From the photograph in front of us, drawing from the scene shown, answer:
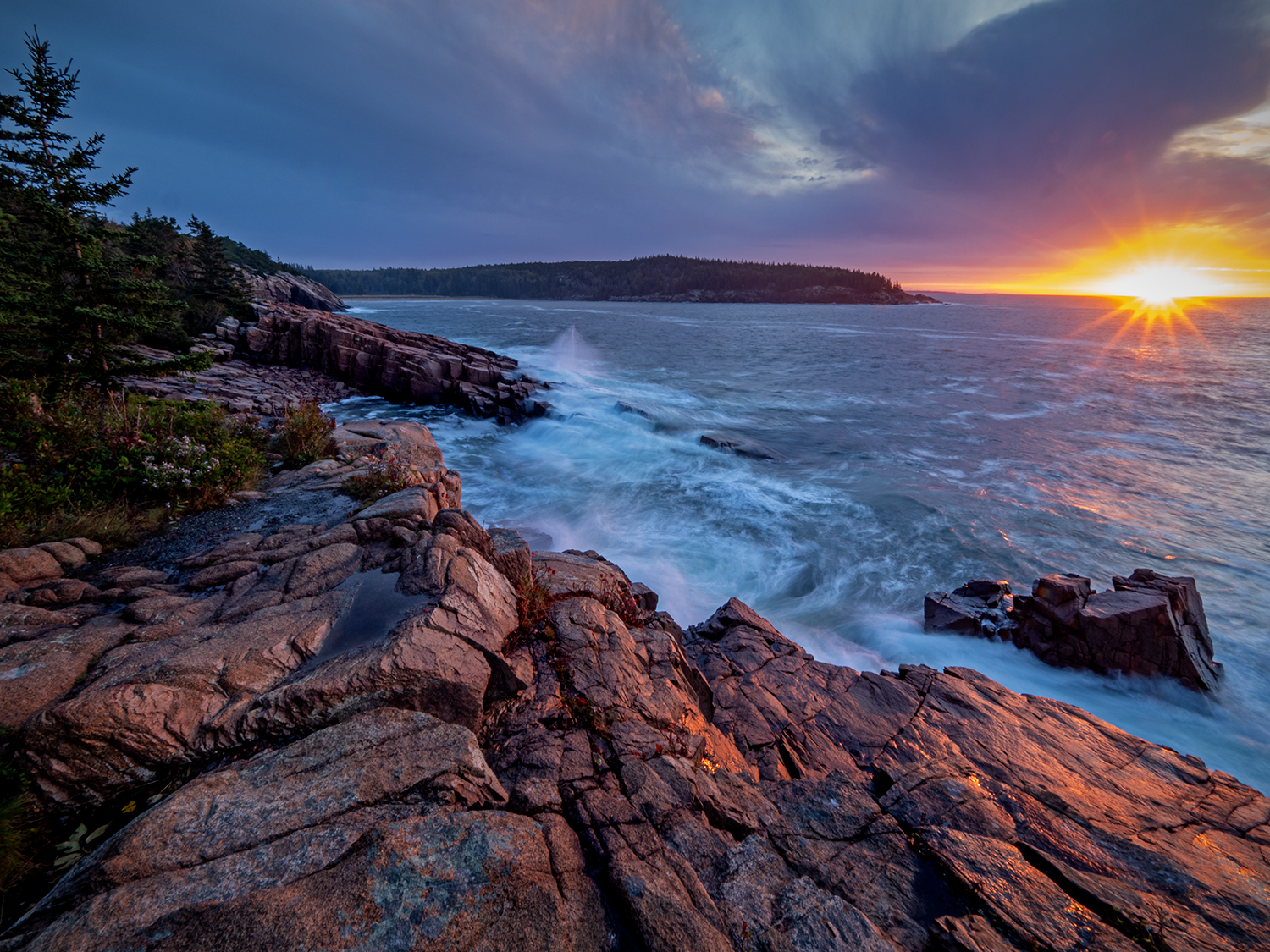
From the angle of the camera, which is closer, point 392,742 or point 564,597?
point 392,742

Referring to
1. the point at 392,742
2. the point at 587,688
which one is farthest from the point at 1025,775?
the point at 392,742

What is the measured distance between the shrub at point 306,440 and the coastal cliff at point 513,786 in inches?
185

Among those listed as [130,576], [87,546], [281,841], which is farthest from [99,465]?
[281,841]

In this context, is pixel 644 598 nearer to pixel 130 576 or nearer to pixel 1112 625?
pixel 130 576

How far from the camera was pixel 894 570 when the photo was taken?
13312 millimetres

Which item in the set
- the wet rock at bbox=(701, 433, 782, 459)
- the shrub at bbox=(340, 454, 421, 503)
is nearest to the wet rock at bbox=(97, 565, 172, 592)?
the shrub at bbox=(340, 454, 421, 503)

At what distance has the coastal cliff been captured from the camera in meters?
2.88

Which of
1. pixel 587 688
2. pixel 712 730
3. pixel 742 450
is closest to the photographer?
pixel 587 688

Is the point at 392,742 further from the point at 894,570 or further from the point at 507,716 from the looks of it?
the point at 894,570

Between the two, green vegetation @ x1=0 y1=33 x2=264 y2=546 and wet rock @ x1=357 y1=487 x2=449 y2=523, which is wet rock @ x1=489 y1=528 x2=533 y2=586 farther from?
green vegetation @ x1=0 y1=33 x2=264 y2=546

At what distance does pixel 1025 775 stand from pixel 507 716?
6353mm

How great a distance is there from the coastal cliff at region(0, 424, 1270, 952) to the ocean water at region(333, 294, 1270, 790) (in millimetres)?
3808

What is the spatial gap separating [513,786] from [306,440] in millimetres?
10982

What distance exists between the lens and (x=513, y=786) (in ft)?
13.4
